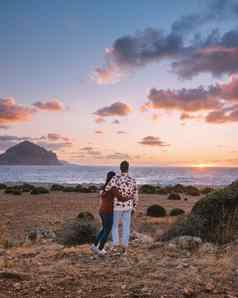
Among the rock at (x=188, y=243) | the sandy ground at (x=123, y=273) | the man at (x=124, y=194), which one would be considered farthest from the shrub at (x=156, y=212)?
the man at (x=124, y=194)

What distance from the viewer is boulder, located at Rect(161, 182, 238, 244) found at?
13.1 m

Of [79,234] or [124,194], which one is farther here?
[79,234]

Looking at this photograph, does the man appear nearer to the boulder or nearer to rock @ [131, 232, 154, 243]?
rock @ [131, 232, 154, 243]

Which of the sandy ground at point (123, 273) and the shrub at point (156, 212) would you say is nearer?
the sandy ground at point (123, 273)

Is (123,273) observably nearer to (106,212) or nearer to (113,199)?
(106,212)

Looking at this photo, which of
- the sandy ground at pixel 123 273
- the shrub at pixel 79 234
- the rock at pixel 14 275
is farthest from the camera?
the shrub at pixel 79 234

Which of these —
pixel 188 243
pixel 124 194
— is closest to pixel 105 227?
pixel 124 194

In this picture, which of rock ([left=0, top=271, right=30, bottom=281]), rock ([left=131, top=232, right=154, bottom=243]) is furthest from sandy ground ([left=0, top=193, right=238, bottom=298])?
rock ([left=131, top=232, right=154, bottom=243])

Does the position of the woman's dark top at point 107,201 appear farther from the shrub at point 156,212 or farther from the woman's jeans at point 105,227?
the shrub at point 156,212

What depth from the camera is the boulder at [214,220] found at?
13106mm

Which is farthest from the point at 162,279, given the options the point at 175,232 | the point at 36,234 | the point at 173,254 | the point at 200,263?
the point at 36,234

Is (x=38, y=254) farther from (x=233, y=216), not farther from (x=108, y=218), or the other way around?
(x=233, y=216)

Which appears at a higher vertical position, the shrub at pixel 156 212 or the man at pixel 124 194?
the man at pixel 124 194

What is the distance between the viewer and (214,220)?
14.3m
